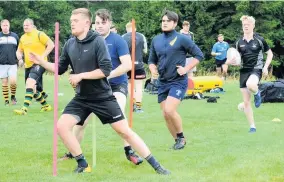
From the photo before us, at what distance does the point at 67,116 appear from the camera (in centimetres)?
796

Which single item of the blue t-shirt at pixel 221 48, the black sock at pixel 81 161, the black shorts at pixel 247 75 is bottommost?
the blue t-shirt at pixel 221 48

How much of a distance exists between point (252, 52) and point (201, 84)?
8585 millimetres

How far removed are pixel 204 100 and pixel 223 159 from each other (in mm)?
9778

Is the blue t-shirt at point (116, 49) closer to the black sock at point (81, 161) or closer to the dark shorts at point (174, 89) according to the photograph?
the dark shorts at point (174, 89)

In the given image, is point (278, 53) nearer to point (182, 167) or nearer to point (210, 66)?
point (210, 66)

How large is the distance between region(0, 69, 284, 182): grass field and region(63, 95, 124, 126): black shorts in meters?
0.71

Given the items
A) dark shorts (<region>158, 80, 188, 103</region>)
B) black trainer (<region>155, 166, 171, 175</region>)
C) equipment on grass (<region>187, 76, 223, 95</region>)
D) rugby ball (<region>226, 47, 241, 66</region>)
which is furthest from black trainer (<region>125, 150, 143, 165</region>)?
equipment on grass (<region>187, 76, 223, 95</region>)

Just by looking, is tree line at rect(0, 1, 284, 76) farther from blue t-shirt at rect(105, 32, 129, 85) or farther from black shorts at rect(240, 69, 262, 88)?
blue t-shirt at rect(105, 32, 129, 85)

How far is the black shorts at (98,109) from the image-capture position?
7891 millimetres

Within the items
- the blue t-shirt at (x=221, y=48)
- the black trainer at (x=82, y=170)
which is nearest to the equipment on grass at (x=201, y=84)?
the blue t-shirt at (x=221, y=48)

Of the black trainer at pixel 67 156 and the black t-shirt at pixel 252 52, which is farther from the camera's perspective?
the black t-shirt at pixel 252 52

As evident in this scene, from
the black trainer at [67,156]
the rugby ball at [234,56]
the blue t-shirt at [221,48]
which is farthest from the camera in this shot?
the blue t-shirt at [221,48]

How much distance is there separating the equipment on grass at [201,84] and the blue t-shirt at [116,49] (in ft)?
34.2

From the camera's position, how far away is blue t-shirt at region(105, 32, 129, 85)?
8.78 m
